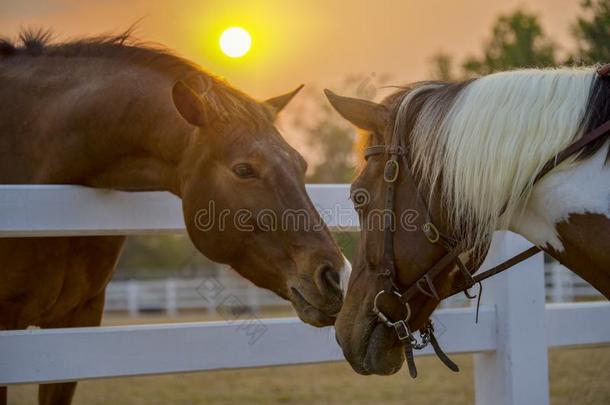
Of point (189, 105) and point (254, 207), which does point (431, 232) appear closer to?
point (254, 207)

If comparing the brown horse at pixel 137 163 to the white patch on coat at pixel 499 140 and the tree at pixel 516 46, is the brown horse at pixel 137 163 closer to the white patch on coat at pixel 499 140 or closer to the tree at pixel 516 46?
the white patch on coat at pixel 499 140

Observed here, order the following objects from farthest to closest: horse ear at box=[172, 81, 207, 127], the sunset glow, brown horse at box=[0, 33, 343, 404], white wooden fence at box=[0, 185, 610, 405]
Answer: the sunset glow → horse ear at box=[172, 81, 207, 127] → brown horse at box=[0, 33, 343, 404] → white wooden fence at box=[0, 185, 610, 405]

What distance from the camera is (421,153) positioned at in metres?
2.60

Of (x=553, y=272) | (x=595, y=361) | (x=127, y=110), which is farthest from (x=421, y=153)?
(x=553, y=272)

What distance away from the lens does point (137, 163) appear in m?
3.55

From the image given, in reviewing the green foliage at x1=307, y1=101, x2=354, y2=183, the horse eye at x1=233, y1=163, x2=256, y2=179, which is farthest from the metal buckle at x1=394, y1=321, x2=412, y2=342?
the green foliage at x1=307, y1=101, x2=354, y2=183

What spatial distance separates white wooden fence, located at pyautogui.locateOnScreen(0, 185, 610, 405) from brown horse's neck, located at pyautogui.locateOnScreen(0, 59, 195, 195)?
19 cm

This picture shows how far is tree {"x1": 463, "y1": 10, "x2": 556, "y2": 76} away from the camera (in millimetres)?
27539

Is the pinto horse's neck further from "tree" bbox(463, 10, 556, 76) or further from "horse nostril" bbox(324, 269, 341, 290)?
"tree" bbox(463, 10, 556, 76)

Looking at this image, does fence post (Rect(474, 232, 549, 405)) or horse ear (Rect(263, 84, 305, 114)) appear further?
horse ear (Rect(263, 84, 305, 114))

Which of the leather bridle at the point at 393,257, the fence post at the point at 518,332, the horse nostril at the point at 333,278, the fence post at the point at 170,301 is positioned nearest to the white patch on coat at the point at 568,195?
the leather bridle at the point at 393,257

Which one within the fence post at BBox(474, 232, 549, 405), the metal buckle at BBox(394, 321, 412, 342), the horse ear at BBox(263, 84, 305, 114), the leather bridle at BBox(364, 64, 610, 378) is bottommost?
the fence post at BBox(474, 232, 549, 405)

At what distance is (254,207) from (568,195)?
1.37m

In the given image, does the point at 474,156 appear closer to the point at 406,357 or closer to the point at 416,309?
the point at 416,309
